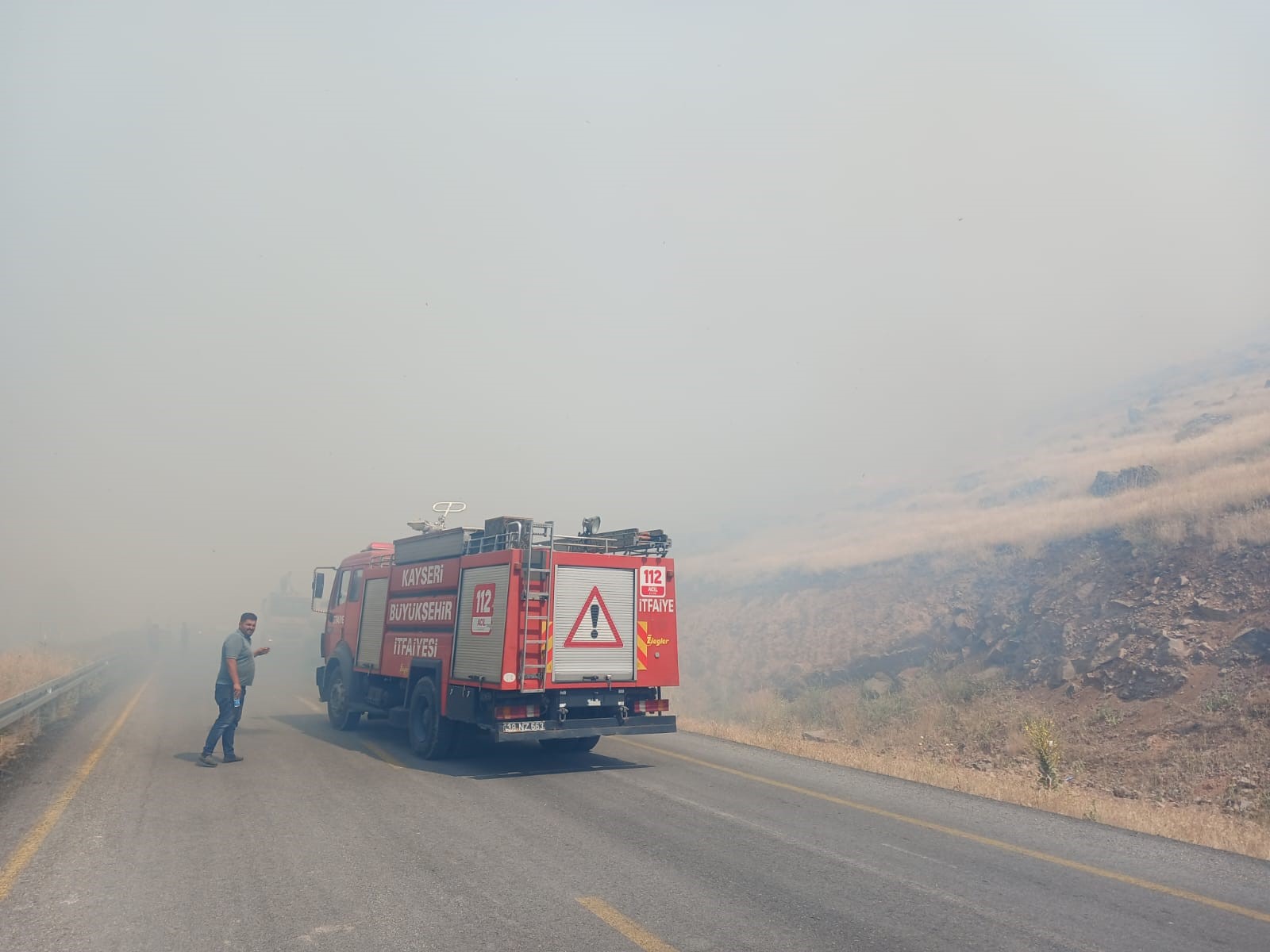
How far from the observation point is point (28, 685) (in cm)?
1905

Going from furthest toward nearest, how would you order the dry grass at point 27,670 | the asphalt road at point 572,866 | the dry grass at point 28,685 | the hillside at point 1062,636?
1. the dry grass at point 27,670
2. the hillside at point 1062,636
3. the dry grass at point 28,685
4. the asphalt road at point 572,866

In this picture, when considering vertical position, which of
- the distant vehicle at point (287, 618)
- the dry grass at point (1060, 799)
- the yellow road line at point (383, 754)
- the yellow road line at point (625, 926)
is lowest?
the yellow road line at point (625, 926)

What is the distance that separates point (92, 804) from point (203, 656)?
147ft

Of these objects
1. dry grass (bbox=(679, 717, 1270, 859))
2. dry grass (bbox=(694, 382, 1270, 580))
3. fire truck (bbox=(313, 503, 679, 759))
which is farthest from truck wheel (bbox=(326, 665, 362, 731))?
dry grass (bbox=(694, 382, 1270, 580))

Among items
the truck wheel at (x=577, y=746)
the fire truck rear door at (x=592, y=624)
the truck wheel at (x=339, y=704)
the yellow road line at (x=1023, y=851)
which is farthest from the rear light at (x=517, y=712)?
the truck wheel at (x=339, y=704)

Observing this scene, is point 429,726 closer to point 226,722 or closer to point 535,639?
point 535,639

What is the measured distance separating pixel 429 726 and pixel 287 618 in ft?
99.4

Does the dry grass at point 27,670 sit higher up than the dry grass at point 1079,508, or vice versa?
the dry grass at point 1079,508

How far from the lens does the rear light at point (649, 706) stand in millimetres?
11805

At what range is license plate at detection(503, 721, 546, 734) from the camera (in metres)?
10.7

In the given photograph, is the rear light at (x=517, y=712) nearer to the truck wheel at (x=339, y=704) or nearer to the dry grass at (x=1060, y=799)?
the dry grass at (x=1060, y=799)

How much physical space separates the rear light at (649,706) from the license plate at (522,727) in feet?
4.99

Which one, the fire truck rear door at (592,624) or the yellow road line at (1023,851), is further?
the fire truck rear door at (592,624)

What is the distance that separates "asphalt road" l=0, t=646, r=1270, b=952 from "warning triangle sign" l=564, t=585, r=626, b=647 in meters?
1.70
